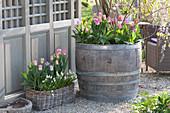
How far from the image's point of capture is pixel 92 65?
162 inches

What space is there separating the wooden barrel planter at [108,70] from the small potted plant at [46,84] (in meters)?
0.27

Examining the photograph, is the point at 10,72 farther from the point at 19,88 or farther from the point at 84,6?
the point at 84,6

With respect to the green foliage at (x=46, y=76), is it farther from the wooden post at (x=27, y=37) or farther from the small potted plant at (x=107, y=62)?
the small potted plant at (x=107, y=62)

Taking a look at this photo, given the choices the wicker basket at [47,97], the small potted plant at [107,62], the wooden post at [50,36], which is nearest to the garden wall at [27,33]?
the wooden post at [50,36]

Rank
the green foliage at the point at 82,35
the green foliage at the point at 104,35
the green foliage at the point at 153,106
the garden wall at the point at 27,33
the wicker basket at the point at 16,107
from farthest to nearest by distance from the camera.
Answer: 1. the green foliage at the point at 82,35
2. the green foliage at the point at 104,35
3. the garden wall at the point at 27,33
4. the wicker basket at the point at 16,107
5. the green foliage at the point at 153,106

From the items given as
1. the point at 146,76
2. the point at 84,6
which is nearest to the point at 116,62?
the point at 146,76

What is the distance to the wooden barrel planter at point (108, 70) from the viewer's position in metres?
4.07

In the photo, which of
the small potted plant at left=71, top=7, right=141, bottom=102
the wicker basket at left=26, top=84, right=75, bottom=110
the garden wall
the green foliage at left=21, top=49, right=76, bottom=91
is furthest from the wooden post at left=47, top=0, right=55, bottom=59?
the wicker basket at left=26, top=84, right=75, bottom=110

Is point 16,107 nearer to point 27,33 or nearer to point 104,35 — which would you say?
point 27,33

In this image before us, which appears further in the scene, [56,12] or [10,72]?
[56,12]

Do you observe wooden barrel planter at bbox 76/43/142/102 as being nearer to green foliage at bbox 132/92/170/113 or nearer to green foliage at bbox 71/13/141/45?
green foliage at bbox 71/13/141/45

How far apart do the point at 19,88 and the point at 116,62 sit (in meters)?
1.23

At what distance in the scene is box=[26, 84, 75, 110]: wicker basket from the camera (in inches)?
152

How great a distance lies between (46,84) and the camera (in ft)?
12.8
